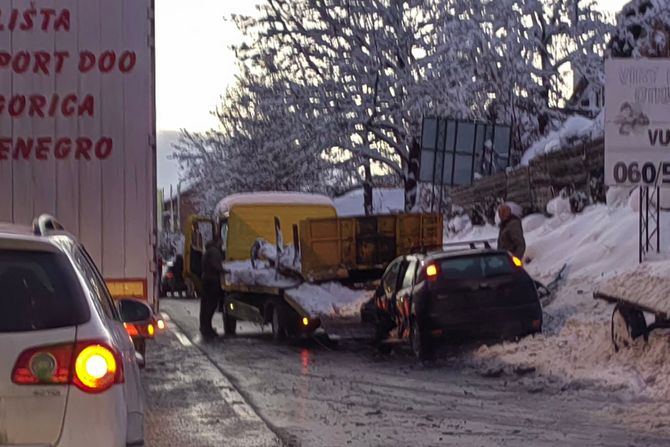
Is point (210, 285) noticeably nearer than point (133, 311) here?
No

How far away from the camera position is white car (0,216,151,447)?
465 centimetres

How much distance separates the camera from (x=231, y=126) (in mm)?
51719

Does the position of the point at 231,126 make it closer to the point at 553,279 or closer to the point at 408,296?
the point at 553,279

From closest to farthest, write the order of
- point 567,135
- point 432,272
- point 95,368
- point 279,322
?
1. point 95,368
2. point 432,272
3. point 279,322
4. point 567,135

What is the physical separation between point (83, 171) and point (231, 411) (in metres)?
2.71

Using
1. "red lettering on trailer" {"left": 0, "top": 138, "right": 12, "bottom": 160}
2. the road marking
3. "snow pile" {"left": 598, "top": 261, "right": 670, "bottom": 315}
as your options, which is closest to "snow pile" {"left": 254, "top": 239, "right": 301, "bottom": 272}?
the road marking

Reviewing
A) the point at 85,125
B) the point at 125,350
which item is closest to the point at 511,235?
the point at 85,125

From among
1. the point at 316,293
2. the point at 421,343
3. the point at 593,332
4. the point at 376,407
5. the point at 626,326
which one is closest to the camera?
the point at 376,407

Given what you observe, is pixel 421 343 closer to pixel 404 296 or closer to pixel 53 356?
pixel 404 296

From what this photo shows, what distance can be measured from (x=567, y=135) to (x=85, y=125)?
2057 centimetres

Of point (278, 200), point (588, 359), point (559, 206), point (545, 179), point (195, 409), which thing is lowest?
point (195, 409)

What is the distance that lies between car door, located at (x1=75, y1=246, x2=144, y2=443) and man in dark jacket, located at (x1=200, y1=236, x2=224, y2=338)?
556 inches

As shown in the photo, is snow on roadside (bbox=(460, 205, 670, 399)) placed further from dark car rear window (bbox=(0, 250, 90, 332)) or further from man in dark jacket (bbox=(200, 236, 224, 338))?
dark car rear window (bbox=(0, 250, 90, 332))

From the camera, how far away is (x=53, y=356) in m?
4.73
